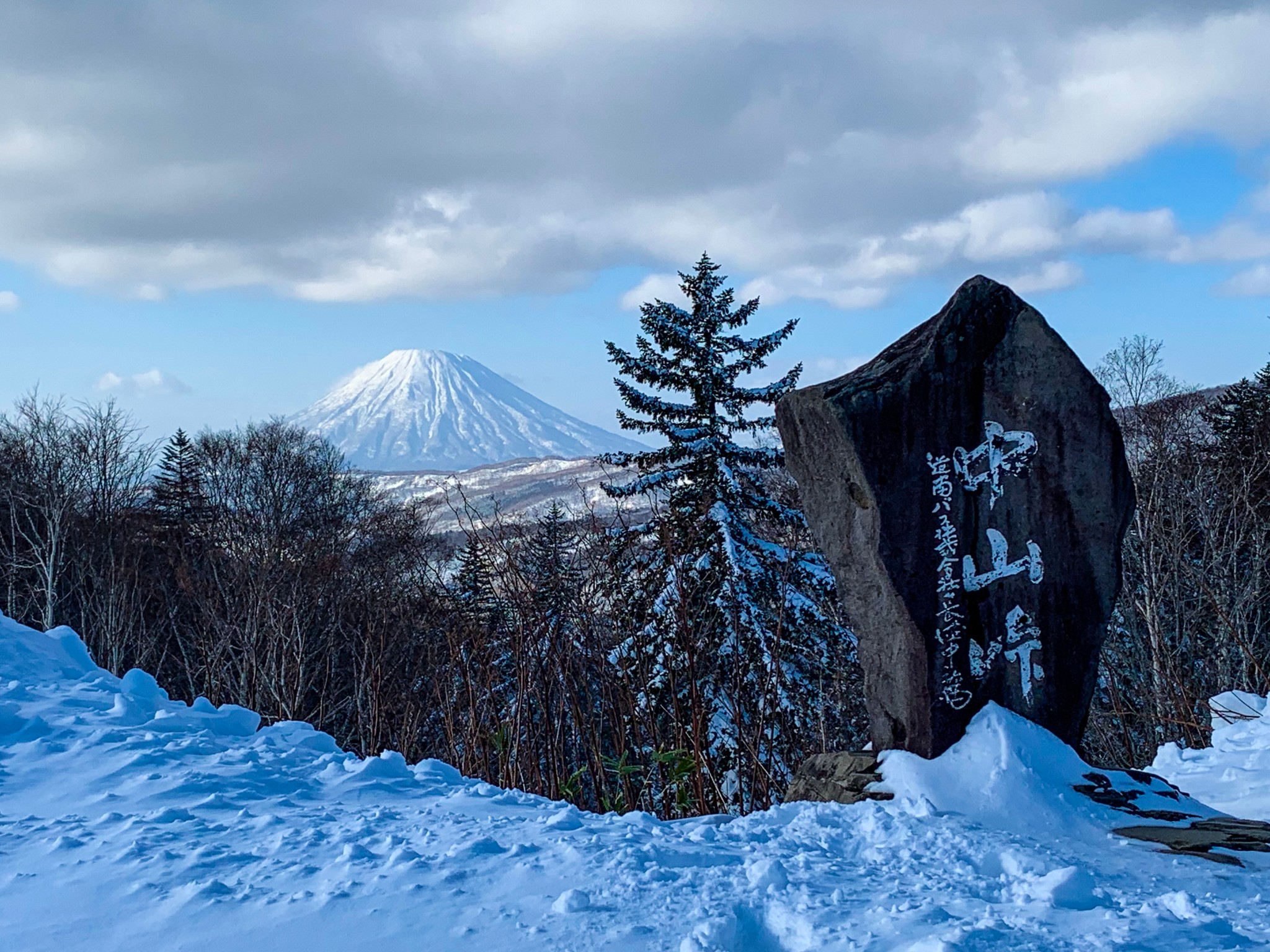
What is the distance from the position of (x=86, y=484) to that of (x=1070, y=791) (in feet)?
77.7

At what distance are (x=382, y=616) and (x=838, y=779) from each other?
12.4 meters

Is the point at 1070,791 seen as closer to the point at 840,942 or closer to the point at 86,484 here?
the point at 840,942

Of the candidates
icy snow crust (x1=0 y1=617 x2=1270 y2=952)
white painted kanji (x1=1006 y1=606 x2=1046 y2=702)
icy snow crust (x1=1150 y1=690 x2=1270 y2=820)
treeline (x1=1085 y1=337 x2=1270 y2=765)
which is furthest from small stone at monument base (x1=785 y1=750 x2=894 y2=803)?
treeline (x1=1085 y1=337 x2=1270 y2=765)

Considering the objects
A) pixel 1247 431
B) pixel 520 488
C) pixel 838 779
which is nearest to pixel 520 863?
pixel 838 779

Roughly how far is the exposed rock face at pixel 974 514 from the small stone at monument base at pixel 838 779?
21 centimetres

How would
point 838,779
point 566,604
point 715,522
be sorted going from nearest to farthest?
point 838,779, point 566,604, point 715,522

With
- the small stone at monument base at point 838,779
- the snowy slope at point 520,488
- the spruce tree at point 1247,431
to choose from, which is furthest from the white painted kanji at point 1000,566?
the spruce tree at point 1247,431

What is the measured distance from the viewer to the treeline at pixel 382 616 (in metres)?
5.57

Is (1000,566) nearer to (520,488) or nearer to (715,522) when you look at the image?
(715,522)

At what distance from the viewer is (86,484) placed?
2209cm

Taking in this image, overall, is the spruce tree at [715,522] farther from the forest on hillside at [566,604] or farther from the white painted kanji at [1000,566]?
the white painted kanji at [1000,566]

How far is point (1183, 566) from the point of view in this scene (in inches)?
577

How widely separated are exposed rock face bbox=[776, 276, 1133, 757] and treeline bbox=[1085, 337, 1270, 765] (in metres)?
8.27

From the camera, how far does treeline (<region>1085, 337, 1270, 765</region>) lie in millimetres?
13367
